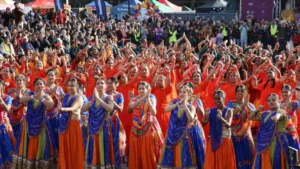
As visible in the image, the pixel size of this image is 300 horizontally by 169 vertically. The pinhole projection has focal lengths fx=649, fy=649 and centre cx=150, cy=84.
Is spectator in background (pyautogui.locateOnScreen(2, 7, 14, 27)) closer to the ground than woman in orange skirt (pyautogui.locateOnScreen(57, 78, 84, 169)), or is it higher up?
higher up

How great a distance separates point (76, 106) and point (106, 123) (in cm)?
45

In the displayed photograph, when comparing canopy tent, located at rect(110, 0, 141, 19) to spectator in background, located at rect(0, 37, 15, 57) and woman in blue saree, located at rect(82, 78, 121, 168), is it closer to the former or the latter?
spectator in background, located at rect(0, 37, 15, 57)

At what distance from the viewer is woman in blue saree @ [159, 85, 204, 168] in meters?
8.00

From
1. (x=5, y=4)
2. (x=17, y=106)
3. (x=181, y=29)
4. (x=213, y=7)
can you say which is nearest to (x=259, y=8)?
(x=181, y=29)

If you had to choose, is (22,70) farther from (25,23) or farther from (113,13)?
(113,13)

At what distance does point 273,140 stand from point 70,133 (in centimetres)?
275

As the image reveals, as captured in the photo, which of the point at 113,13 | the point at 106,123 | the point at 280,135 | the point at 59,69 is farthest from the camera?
the point at 113,13

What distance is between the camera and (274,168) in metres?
7.44

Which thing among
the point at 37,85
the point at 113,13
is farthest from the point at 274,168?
the point at 113,13

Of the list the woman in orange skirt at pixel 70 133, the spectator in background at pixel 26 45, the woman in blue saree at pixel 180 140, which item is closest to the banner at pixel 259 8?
the spectator in background at pixel 26 45

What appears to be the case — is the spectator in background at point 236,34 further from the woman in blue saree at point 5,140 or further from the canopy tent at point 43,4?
the woman in blue saree at point 5,140

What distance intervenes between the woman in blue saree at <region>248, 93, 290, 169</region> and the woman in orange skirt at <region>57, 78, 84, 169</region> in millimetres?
2483

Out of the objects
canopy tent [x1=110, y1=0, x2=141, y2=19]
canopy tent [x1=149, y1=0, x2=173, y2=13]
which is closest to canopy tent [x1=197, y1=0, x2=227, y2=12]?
canopy tent [x1=149, y1=0, x2=173, y2=13]

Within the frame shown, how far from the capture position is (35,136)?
8789mm
